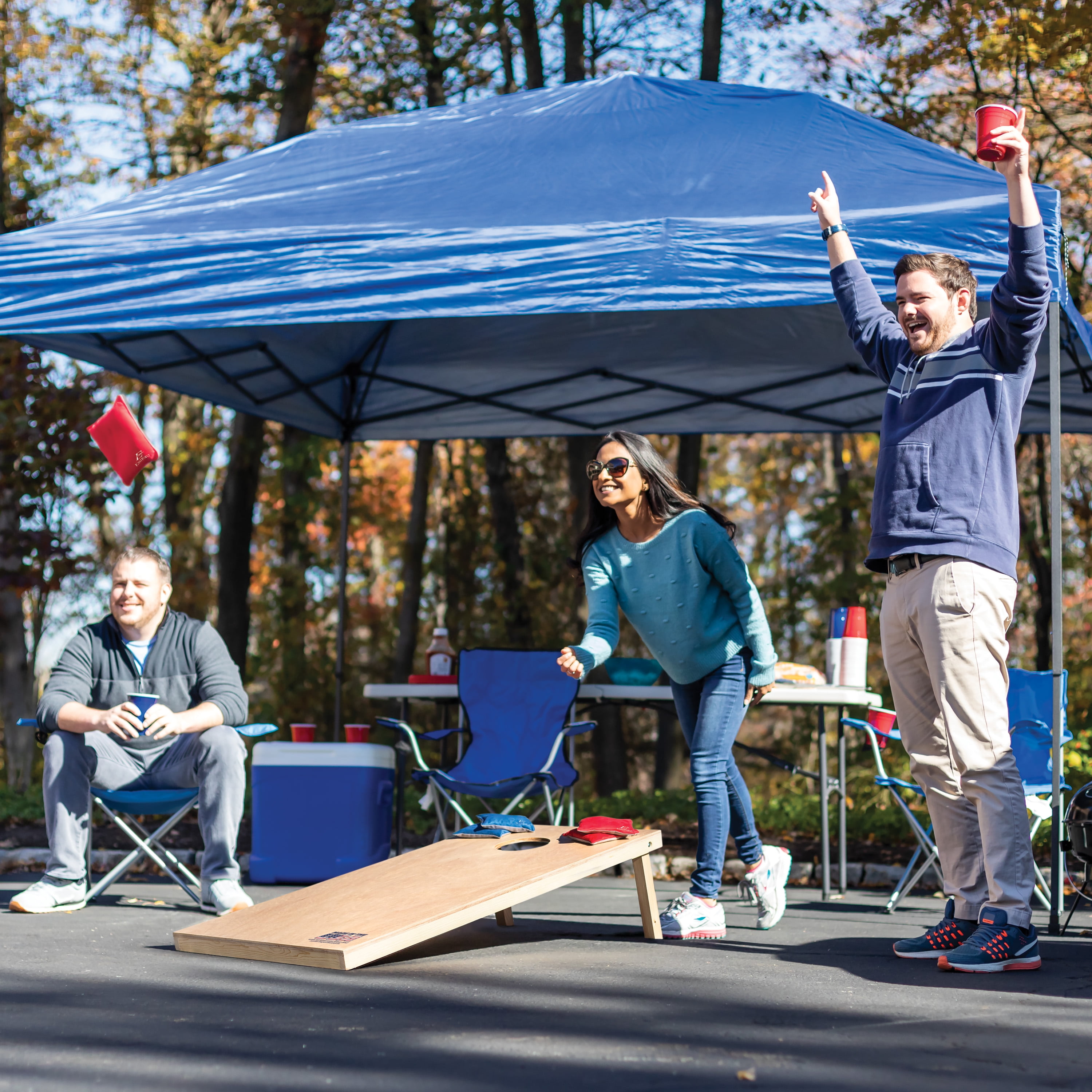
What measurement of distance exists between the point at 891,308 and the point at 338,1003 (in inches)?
140

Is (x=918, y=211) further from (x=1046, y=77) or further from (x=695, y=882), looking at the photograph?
(x=1046, y=77)

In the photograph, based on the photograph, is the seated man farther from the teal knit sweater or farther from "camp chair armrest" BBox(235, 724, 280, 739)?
the teal knit sweater

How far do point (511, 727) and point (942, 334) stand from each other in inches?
106

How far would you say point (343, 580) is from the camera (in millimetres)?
6293

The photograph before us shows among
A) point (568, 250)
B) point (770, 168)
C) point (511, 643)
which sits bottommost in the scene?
point (511, 643)

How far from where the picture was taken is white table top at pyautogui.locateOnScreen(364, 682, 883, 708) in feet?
14.2

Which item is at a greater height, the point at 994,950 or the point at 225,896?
the point at 994,950

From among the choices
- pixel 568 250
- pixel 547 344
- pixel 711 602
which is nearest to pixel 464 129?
pixel 547 344

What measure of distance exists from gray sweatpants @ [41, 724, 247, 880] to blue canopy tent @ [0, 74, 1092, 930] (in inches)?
50.4

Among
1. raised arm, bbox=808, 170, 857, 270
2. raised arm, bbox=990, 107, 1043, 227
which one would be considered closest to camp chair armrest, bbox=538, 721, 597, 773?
raised arm, bbox=808, 170, 857, 270

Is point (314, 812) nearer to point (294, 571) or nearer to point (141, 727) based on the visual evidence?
point (141, 727)

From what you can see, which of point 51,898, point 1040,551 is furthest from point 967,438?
point 1040,551

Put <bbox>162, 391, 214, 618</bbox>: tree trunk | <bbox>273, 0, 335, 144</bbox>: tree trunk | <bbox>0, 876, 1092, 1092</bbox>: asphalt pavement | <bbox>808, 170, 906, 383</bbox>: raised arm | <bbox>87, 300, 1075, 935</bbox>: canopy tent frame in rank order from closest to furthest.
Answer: <bbox>0, 876, 1092, 1092</bbox>: asphalt pavement, <bbox>808, 170, 906, 383</bbox>: raised arm, <bbox>87, 300, 1075, 935</bbox>: canopy tent frame, <bbox>273, 0, 335, 144</bbox>: tree trunk, <bbox>162, 391, 214, 618</bbox>: tree trunk

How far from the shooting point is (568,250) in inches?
152
